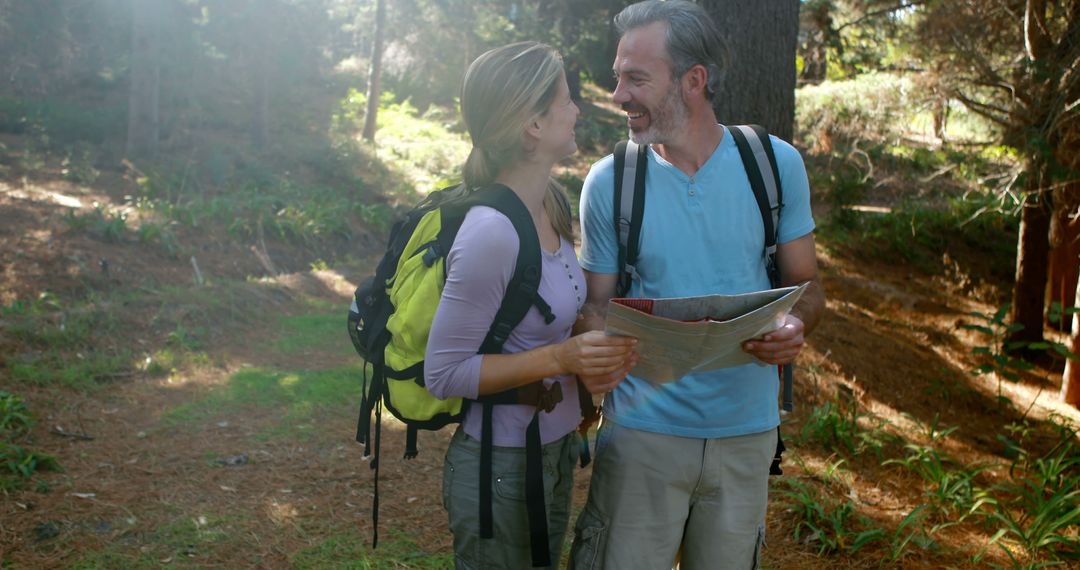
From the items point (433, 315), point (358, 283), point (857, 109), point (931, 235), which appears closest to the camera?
point (433, 315)

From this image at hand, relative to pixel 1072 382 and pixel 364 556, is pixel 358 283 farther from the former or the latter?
pixel 1072 382

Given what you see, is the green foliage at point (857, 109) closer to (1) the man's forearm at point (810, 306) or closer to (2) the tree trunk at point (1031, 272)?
(2) the tree trunk at point (1031, 272)

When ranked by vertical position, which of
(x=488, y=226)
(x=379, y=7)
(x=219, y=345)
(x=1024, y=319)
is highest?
(x=379, y=7)

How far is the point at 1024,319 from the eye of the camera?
11.3 meters

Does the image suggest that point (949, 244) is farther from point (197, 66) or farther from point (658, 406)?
point (197, 66)

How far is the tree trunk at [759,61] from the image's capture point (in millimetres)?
6160

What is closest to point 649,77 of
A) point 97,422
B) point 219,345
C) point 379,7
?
point 97,422

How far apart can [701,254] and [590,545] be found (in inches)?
37.0

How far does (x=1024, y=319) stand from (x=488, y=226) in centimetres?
1113

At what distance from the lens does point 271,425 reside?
6.09 m

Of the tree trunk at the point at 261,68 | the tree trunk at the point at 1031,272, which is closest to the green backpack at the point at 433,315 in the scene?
the tree trunk at the point at 1031,272

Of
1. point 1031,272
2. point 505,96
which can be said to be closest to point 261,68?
point 1031,272

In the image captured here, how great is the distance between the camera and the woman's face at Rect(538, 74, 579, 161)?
94.3 inches

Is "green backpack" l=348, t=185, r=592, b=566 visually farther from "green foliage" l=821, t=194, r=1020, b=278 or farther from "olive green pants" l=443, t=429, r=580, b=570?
"green foliage" l=821, t=194, r=1020, b=278
